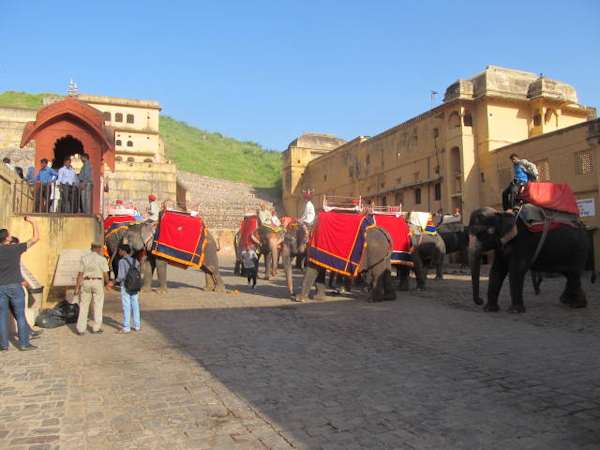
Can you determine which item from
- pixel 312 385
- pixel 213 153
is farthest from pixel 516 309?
pixel 213 153

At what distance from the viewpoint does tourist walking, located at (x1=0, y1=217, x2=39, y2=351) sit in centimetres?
708

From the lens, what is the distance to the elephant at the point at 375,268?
37.8 feet

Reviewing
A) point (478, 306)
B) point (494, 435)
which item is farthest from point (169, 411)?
point (478, 306)

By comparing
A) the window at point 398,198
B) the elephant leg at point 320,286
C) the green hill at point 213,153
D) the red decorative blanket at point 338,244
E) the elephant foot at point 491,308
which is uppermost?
the green hill at point 213,153

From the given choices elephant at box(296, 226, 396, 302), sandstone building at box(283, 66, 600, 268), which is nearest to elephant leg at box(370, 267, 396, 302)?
elephant at box(296, 226, 396, 302)

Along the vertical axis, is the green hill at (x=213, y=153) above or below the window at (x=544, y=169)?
above

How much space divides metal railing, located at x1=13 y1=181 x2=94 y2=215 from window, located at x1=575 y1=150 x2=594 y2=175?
63.0 feet

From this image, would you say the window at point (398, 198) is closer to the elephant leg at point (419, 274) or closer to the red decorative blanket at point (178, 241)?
the elephant leg at point (419, 274)

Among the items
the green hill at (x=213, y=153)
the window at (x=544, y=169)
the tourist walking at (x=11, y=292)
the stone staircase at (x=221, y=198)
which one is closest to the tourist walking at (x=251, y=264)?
A: the tourist walking at (x=11, y=292)

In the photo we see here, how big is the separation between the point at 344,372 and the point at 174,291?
8.84 meters

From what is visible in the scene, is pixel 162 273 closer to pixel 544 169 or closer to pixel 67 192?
pixel 67 192

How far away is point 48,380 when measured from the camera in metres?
5.48

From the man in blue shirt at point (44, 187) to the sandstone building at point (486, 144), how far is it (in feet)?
63.6

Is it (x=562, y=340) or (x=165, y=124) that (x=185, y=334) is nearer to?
(x=562, y=340)
